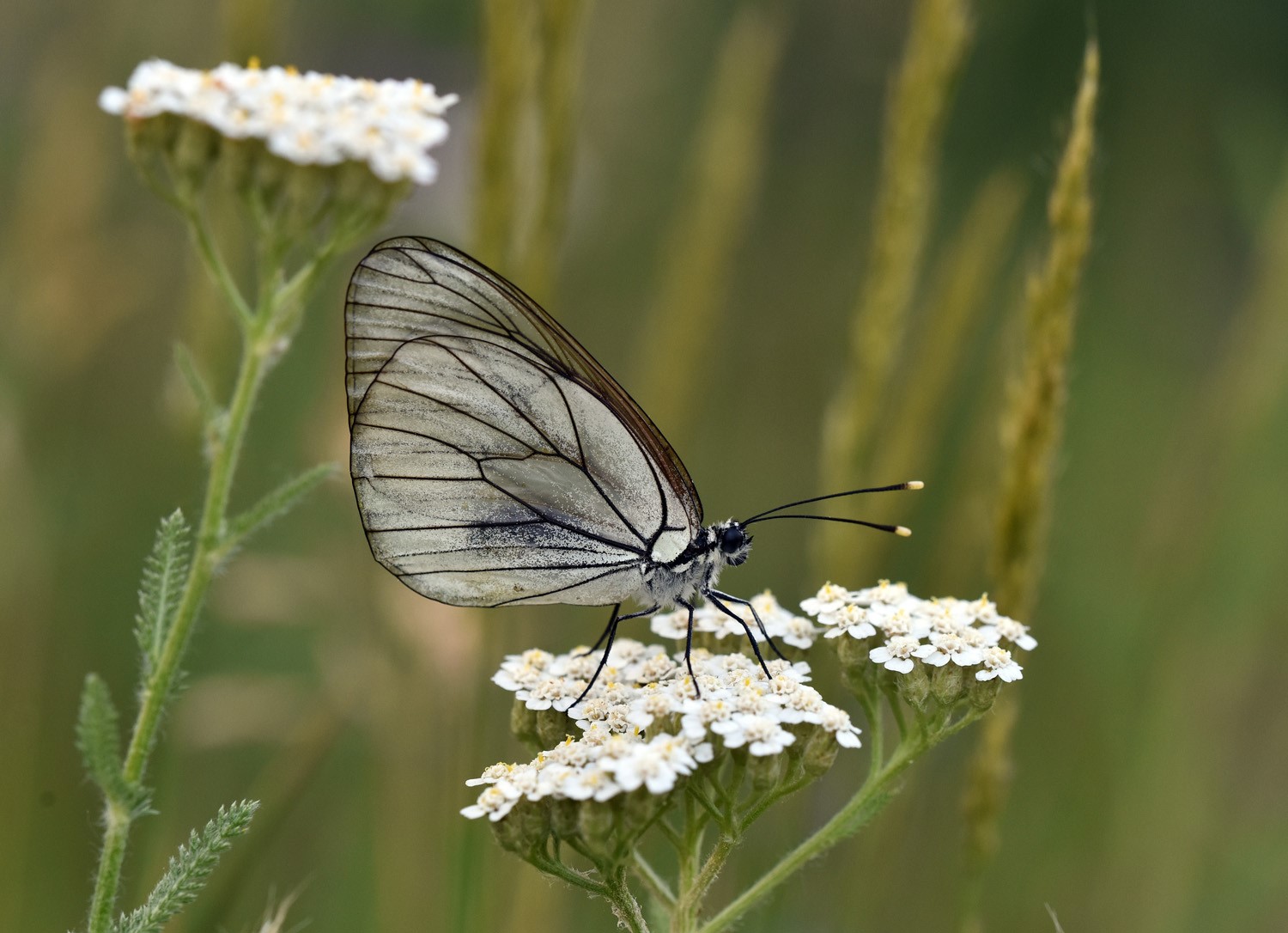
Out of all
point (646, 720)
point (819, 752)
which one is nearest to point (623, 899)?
point (646, 720)

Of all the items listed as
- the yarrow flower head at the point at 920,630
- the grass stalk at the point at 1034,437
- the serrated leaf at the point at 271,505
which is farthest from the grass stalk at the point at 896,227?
the serrated leaf at the point at 271,505

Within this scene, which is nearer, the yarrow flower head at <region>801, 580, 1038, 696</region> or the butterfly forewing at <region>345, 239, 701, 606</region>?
the yarrow flower head at <region>801, 580, 1038, 696</region>

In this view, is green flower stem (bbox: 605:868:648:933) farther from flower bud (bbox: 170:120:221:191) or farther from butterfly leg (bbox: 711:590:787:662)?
flower bud (bbox: 170:120:221:191)

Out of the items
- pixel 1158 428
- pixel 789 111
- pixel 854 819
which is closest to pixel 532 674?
pixel 854 819

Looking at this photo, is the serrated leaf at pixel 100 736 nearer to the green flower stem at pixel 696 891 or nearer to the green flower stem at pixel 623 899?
the green flower stem at pixel 623 899

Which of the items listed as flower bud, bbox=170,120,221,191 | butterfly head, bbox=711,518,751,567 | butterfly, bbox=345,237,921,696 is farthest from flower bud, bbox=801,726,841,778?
flower bud, bbox=170,120,221,191

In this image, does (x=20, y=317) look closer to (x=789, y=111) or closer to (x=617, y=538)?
(x=617, y=538)

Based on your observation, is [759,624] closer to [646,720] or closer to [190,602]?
A: [646,720]
